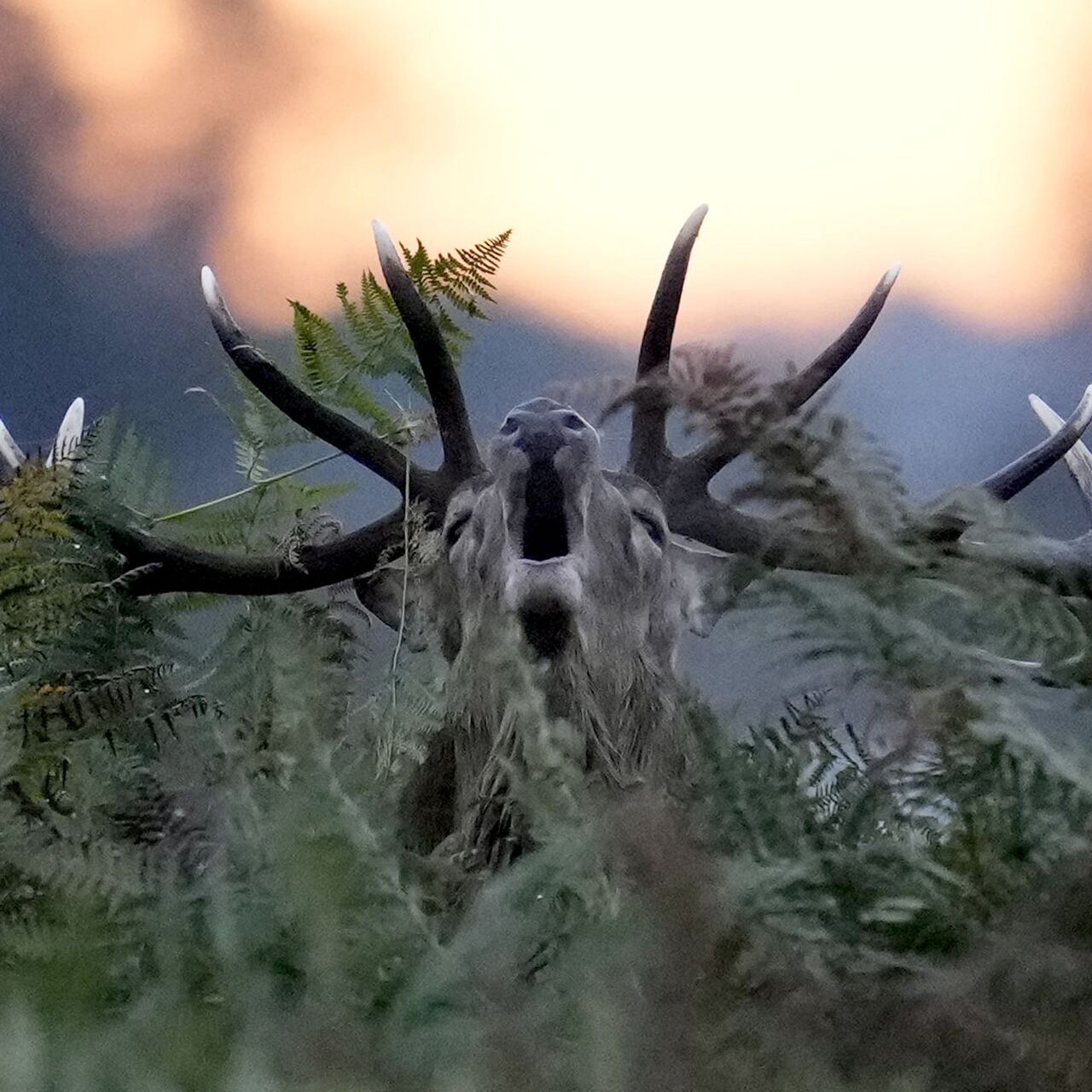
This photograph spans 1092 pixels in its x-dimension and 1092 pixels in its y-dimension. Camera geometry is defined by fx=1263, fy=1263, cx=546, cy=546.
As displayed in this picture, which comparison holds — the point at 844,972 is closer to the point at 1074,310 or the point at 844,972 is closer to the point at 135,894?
the point at 135,894

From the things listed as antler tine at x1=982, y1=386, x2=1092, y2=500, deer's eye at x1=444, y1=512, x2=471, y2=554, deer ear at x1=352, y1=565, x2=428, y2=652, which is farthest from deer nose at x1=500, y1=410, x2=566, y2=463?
antler tine at x1=982, y1=386, x2=1092, y2=500

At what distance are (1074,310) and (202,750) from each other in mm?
2559

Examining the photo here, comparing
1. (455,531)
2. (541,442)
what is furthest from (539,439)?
(455,531)

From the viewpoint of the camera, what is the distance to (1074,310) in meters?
2.55

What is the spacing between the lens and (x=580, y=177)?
2.44 meters

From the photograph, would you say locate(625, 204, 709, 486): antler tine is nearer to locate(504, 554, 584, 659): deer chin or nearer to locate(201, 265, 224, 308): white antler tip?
locate(504, 554, 584, 659): deer chin

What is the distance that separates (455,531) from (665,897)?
126 cm

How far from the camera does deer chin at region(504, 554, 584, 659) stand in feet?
3.64

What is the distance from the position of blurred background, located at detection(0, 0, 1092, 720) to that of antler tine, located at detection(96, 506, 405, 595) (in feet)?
2.01

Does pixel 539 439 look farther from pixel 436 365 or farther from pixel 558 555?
pixel 436 365

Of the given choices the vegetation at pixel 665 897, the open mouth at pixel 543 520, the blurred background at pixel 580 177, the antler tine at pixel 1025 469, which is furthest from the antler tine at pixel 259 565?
the vegetation at pixel 665 897

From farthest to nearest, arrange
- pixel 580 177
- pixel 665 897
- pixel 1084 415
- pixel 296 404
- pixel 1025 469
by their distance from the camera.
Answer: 1. pixel 580 177
2. pixel 296 404
3. pixel 1025 469
4. pixel 1084 415
5. pixel 665 897

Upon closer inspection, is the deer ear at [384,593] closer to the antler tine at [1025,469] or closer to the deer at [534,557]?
the deer at [534,557]

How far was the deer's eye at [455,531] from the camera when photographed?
138cm
